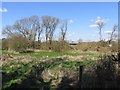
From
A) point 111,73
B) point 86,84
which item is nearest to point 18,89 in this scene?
point 86,84

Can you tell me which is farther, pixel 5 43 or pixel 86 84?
pixel 5 43

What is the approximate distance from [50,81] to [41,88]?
138 centimetres

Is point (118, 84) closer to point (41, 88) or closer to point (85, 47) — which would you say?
point (41, 88)

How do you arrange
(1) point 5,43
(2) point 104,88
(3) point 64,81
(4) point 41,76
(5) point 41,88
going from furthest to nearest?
(1) point 5,43 → (4) point 41,76 → (3) point 64,81 → (5) point 41,88 → (2) point 104,88

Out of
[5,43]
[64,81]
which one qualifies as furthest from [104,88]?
[5,43]

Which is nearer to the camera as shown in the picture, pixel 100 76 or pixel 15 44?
pixel 100 76

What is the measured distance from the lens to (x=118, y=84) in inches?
420

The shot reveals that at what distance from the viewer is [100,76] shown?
35.4 feet

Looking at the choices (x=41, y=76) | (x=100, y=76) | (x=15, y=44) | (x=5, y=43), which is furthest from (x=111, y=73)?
(x=5, y=43)

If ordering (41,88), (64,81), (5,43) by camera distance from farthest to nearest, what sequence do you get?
(5,43) → (64,81) → (41,88)

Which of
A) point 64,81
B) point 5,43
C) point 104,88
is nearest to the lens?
point 104,88

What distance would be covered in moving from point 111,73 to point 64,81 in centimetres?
224

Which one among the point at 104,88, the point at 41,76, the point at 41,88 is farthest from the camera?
the point at 41,76

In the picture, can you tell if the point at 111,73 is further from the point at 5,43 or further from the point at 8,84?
the point at 5,43
